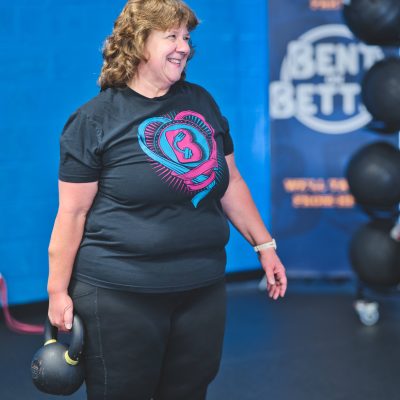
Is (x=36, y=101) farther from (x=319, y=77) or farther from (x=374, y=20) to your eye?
(x=374, y=20)

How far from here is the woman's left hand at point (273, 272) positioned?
1.61 meters

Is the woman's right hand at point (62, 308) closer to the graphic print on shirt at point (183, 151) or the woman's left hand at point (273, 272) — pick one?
the graphic print on shirt at point (183, 151)

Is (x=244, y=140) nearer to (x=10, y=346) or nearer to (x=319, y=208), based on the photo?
(x=319, y=208)

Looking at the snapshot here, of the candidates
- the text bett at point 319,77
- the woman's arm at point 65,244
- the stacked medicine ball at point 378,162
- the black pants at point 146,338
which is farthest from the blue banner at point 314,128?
the woman's arm at point 65,244

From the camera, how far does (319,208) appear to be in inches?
152

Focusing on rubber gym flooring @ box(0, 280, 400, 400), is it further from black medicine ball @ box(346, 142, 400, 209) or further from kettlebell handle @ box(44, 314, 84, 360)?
kettlebell handle @ box(44, 314, 84, 360)

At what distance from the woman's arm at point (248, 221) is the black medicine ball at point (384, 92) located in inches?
58.9

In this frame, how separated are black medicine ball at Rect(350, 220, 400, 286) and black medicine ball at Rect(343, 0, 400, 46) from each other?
35.0 inches

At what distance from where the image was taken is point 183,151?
136 cm

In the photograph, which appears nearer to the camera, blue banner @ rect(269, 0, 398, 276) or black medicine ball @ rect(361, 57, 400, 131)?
black medicine ball @ rect(361, 57, 400, 131)

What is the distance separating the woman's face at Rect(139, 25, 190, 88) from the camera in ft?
4.47

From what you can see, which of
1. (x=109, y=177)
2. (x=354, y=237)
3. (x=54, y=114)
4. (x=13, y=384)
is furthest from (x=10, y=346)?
(x=109, y=177)

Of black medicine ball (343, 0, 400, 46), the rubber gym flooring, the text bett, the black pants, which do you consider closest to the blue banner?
the text bett

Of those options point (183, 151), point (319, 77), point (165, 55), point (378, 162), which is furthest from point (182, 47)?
point (319, 77)
